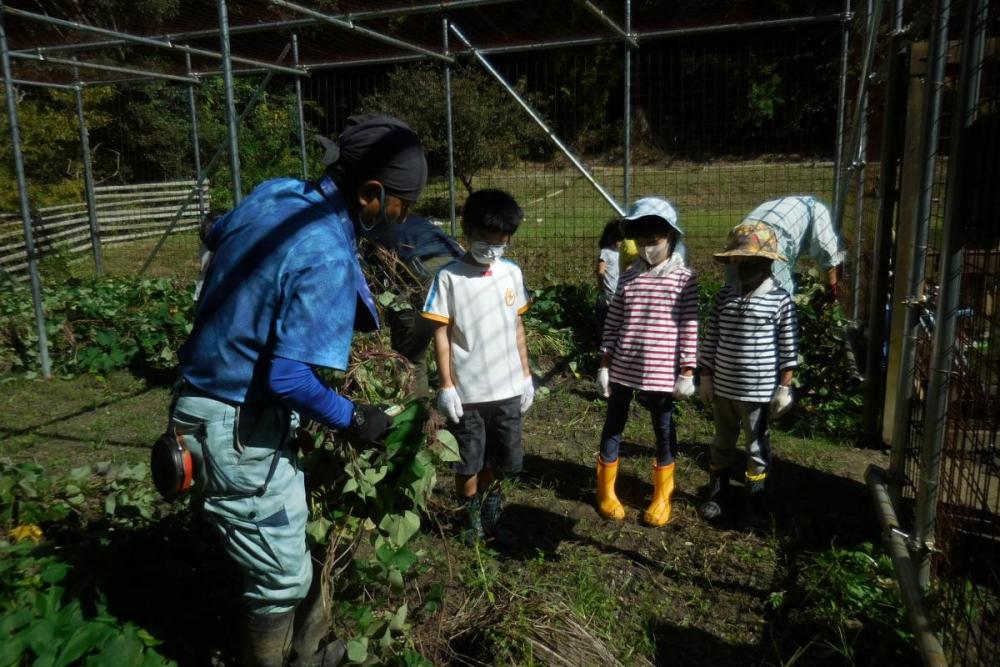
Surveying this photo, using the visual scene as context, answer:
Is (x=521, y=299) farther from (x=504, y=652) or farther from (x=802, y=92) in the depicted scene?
(x=802, y=92)

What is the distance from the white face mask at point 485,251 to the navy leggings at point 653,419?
3.08 feet

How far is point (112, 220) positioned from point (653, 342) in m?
11.9

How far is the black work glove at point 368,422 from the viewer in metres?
2.35

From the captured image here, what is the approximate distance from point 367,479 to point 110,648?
85 centimetres

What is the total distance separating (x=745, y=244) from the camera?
365 centimetres

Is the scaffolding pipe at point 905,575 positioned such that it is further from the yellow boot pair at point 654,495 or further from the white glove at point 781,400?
the yellow boot pair at point 654,495

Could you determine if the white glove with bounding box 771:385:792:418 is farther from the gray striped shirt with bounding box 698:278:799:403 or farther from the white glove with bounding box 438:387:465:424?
the white glove with bounding box 438:387:465:424

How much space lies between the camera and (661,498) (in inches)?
156

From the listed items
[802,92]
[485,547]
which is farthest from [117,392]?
[802,92]

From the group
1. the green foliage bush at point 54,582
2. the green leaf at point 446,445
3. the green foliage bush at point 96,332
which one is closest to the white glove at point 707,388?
the green leaf at point 446,445

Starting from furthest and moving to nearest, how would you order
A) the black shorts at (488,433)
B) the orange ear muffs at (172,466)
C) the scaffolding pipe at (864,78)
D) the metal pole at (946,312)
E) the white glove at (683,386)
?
the scaffolding pipe at (864,78) → the white glove at (683,386) → the black shorts at (488,433) → the metal pole at (946,312) → the orange ear muffs at (172,466)

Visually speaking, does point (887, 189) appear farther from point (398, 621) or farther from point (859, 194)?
point (398, 621)

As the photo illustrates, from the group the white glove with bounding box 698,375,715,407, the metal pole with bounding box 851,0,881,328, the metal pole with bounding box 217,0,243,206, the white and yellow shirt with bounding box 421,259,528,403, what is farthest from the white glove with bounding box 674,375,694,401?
the metal pole with bounding box 851,0,881,328

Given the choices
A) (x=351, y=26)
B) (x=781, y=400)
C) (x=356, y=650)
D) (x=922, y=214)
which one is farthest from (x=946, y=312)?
(x=351, y=26)
